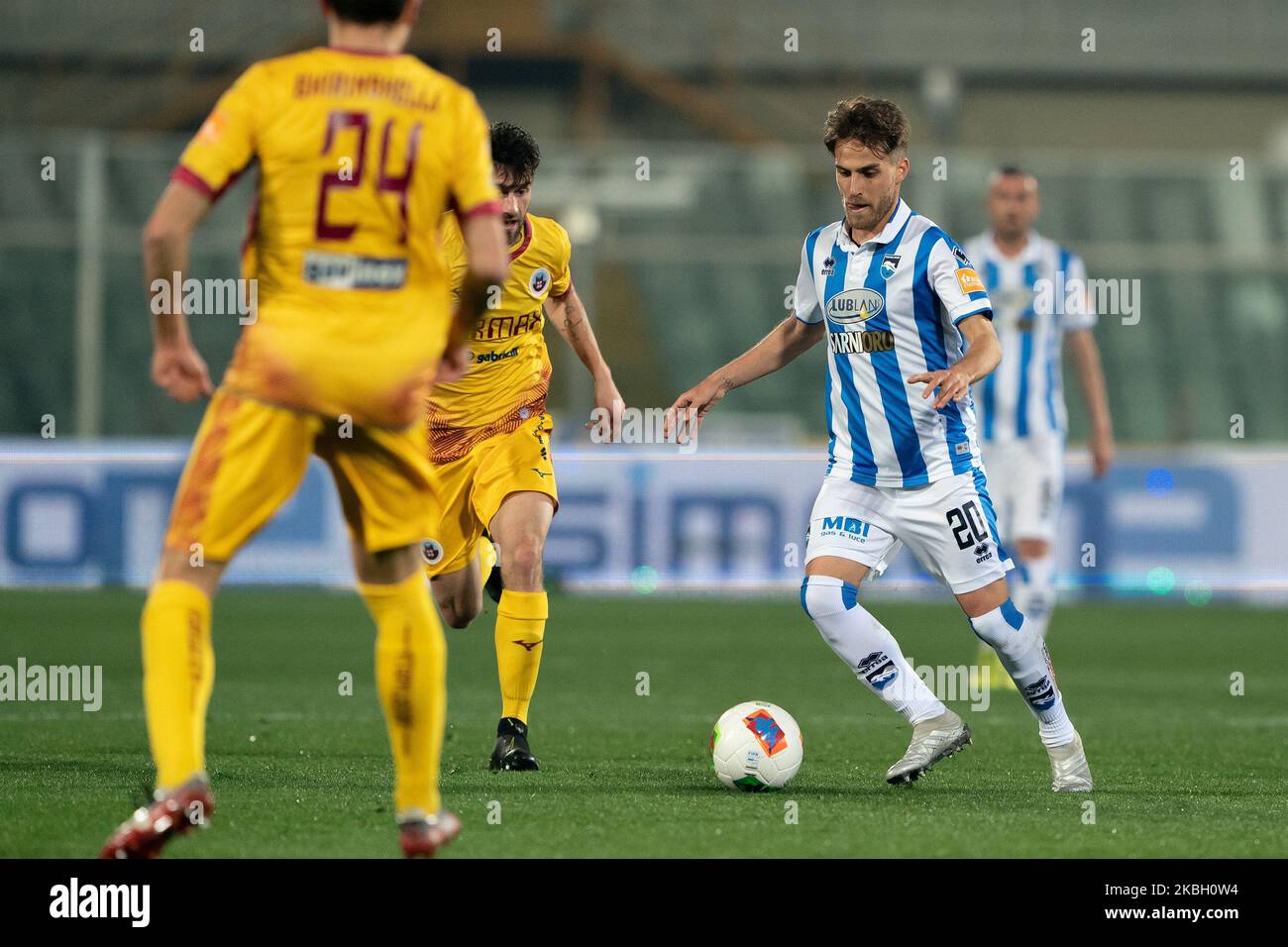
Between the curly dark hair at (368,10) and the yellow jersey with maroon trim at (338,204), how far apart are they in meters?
0.08

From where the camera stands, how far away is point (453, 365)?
4562 millimetres

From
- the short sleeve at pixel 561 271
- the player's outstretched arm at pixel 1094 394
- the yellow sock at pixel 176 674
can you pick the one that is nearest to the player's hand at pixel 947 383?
the short sleeve at pixel 561 271

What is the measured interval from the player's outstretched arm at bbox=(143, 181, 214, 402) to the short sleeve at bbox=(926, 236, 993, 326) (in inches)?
102

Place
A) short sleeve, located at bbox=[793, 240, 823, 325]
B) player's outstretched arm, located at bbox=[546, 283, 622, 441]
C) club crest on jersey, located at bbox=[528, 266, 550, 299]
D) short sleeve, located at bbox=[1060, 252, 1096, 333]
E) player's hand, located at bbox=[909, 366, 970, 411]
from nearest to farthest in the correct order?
player's hand, located at bbox=[909, 366, 970, 411] < short sleeve, located at bbox=[793, 240, 823, 325] < club crest on jersey, located at bbox=[528, 266, 550, 299] < player's outstretched arm, located at bbox=[546, 283, 622, 441] < short sleeve, located at bbox=[1060, 252, 1096, 333]

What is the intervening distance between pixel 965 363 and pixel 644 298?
54.1 feet

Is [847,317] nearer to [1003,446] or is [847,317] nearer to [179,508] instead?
[179,508]

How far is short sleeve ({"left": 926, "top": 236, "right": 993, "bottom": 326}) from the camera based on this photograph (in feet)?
19.9

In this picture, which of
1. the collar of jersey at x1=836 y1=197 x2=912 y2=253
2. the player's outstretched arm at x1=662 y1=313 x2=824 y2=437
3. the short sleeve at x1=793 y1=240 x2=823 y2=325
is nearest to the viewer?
the collar of jersey at x1=836 y1=197 x2=912 y2=253

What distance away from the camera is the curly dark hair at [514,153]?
22.5 feet

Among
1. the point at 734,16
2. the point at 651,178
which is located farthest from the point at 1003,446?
the point at 734,16

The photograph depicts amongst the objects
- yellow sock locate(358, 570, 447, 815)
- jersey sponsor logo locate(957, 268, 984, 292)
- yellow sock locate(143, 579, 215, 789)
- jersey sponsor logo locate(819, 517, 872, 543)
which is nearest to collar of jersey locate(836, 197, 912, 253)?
jersey sponsor logo locate(957, 268, 984, 292)

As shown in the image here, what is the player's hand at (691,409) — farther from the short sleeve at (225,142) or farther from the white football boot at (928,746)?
the short sleeve at (225,142)
